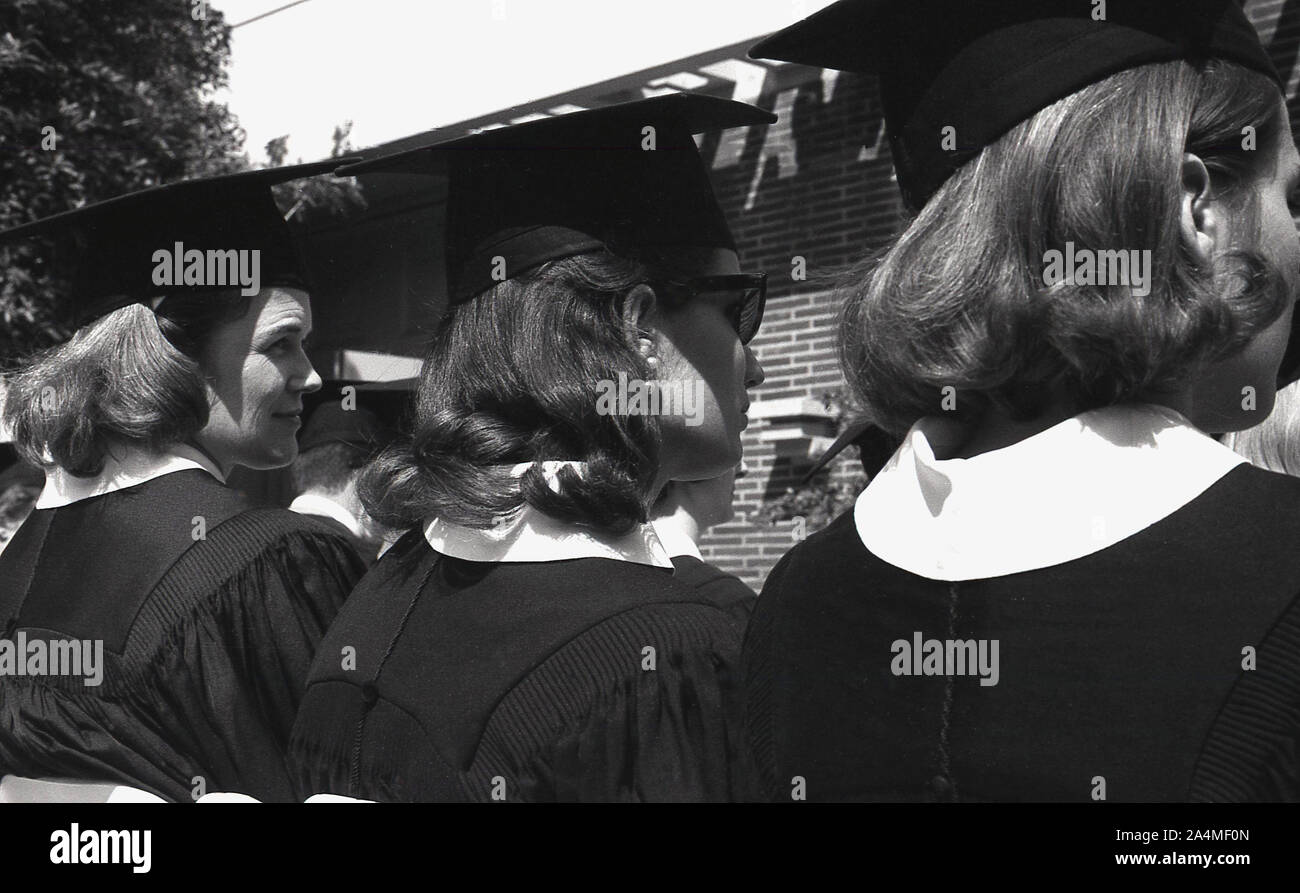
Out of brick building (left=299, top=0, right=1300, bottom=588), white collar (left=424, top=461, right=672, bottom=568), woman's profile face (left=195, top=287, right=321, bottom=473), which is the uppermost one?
brick building (left=299, top=0, right=1300, bottom=588)

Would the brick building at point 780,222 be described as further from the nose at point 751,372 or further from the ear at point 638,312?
the ear at point 638,312

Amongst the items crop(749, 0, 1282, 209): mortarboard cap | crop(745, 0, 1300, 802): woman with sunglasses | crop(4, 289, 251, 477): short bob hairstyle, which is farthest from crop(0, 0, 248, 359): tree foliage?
crop(745, 0, 1300, 802): woman with sunglasses

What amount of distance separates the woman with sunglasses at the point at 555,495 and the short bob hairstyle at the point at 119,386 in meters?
0.83

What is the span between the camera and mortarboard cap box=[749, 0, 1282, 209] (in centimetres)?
141

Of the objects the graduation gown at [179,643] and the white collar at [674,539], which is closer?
the graduation gown at [179,643]

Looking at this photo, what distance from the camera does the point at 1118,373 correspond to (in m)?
1.33

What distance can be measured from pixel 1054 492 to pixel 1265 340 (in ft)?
0.94

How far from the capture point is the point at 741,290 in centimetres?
216

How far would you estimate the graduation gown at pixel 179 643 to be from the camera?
248cm

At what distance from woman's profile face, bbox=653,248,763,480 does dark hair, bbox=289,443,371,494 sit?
2.88 meters

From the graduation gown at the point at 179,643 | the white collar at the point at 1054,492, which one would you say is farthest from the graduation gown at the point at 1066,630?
the graduation gown at the point at 179,643

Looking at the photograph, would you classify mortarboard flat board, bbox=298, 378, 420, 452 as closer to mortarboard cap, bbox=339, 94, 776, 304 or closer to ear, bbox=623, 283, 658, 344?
mortarboard cap, bbox=339, 94, 776, 304

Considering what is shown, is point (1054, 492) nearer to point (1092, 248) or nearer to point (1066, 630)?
point (1066, 630)
